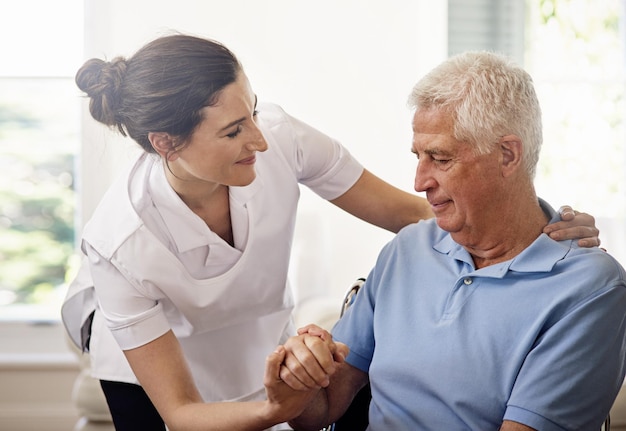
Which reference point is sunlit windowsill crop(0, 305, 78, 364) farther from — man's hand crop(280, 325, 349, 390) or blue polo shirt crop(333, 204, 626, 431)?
man's hand crop(280, 325, 349, 390)

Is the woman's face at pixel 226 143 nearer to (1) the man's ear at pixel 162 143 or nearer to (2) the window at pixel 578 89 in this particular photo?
(1) the man's ear at pixel 162 143

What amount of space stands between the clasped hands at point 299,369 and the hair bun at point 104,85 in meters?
0.63

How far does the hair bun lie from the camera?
1666 mm

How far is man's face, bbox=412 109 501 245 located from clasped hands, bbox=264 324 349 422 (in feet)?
1.10

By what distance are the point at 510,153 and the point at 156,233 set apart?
755 mm

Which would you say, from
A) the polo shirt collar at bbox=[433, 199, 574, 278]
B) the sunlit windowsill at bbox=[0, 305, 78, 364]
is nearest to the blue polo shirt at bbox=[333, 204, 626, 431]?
the polo shirt collar at bbox=[433, 199, 574, 278]

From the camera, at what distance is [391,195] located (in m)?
1.96

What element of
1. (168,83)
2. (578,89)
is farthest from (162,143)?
(578,89)

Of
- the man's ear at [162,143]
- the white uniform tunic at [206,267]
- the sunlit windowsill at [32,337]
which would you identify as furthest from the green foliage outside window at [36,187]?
the man's ear at [162,143]

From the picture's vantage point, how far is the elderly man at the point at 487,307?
1397 mm

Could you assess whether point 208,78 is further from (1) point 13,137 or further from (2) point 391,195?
(1) point 13,137

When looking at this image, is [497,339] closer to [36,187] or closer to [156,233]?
[156,233]

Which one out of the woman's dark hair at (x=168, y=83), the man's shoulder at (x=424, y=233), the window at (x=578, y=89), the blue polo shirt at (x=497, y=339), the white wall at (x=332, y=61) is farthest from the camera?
the window at (x=578, y=89)

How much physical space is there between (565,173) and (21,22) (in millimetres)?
2725
